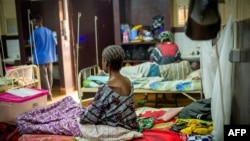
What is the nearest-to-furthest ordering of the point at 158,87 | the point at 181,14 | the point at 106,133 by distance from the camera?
the point at 106,133 < the point at 158,87 < the point at 181,14

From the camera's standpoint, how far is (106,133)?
7.34 feet

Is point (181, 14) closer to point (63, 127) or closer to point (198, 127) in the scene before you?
point (198, 127)

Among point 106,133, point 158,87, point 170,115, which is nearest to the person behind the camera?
point 106,133

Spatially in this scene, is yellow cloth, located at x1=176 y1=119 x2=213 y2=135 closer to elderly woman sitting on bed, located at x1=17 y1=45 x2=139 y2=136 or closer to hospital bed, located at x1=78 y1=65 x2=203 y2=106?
elderly woman sitting on bed, located at x1=17 y1=45 x2=139 y2=136

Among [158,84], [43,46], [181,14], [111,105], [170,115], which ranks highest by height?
[181,14]

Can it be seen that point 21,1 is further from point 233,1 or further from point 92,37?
point 233,1

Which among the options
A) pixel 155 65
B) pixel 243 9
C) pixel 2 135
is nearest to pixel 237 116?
pixel 243 9

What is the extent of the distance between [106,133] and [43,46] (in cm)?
343

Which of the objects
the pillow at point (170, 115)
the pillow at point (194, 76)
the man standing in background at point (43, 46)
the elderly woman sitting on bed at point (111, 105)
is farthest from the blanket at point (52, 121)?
the man standing in background at point (43, 46)

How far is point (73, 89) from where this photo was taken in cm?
583

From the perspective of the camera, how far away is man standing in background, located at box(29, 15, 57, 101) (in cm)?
515

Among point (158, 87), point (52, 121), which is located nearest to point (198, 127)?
point (52, 121)

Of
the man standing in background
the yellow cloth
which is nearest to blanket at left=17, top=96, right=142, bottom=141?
the yellow cloth

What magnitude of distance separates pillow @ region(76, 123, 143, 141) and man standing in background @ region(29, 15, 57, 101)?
322 centimetres
